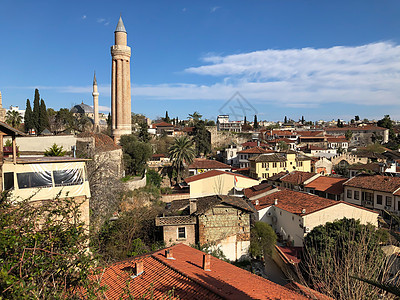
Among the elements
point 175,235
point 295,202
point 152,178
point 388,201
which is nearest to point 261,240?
point 175,235

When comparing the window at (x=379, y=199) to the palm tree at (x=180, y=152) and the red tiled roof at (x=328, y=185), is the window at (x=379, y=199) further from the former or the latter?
the palm tree at (x=180, y=152)

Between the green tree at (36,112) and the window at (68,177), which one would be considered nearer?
the window at (68,177)

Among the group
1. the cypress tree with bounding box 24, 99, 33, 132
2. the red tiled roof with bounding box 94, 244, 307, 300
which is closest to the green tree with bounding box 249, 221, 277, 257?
the red tiled roof with bounding box 94, 244, 307, 300

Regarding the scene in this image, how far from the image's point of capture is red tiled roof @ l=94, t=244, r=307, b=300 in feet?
25.2

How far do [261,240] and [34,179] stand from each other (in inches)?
537

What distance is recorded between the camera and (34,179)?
28.5 ft

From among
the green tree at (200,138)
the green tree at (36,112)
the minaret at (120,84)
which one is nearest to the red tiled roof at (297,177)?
the green tree at (200,138)

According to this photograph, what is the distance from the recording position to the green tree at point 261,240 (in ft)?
56.5

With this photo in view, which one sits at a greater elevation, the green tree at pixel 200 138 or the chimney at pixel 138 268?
the green tree at pixel 200 138

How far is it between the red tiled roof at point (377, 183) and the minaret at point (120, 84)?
2991 centimetres

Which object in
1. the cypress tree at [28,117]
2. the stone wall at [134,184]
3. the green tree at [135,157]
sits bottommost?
the stone wall at [134,184]

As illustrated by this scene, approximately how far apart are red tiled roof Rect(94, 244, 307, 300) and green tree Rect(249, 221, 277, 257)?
6833 millimetres

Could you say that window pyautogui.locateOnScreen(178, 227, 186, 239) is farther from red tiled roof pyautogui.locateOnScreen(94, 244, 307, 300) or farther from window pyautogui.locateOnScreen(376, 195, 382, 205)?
window pyautogui.locateOnScreen(376, 195, 382, 205)

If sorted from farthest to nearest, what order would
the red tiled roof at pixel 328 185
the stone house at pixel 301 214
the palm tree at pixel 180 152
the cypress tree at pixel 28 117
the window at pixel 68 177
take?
the cypress tree at pixel 28 117, the palm tree at pixel 180 152, the red tiled roof at pixel 328 185, the stone house at pixel 301 214, the window at pixel 68 177
